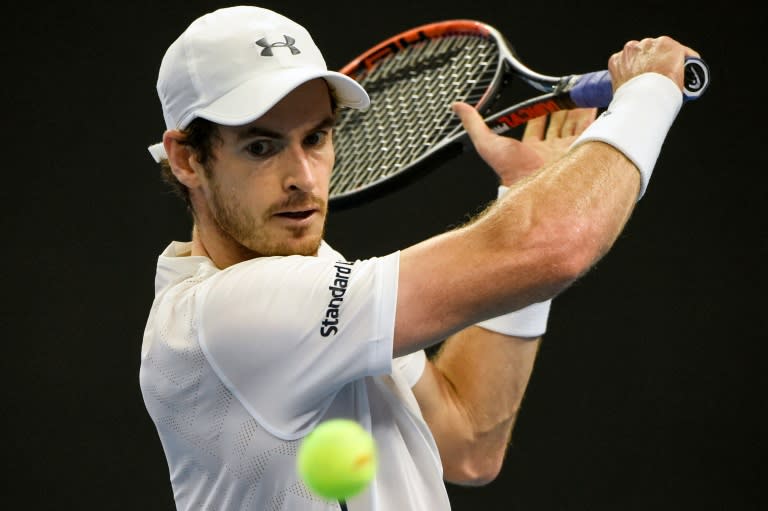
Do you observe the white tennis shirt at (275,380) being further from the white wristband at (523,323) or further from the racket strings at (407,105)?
the racket strings at (407,105)

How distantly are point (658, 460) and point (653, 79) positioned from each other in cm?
184

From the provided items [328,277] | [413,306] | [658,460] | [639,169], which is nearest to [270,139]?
[328,277]

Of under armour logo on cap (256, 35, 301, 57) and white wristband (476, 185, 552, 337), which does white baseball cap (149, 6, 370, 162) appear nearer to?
under armour logo on cap (256, 35, 301, 57)

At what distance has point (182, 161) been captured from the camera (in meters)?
1.64

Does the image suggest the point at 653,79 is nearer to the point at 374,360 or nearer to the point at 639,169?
the point at 639,169

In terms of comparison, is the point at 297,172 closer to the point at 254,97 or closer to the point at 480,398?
the point at 254,97

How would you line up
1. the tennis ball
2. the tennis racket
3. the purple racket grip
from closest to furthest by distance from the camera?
the tennis ball → the purple racket grip → the tennis racket

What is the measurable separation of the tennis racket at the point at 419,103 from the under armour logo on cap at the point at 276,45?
0.47 m

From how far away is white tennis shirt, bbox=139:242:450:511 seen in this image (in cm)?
136

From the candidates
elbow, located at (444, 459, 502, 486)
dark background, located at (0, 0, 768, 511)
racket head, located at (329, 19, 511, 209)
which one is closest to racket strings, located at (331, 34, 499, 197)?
racket head, located at (329, 19, 511, 209)

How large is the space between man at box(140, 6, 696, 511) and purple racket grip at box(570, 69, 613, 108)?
13 centimetres

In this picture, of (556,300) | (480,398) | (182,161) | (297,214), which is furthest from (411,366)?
(556,300)

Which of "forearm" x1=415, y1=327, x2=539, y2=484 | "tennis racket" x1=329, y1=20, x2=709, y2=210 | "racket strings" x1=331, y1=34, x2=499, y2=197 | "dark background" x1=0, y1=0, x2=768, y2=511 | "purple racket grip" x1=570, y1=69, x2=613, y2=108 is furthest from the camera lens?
"dark background" x1=0, y1=0, x2=768, y2=511

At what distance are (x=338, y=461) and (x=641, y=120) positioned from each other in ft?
1.90
